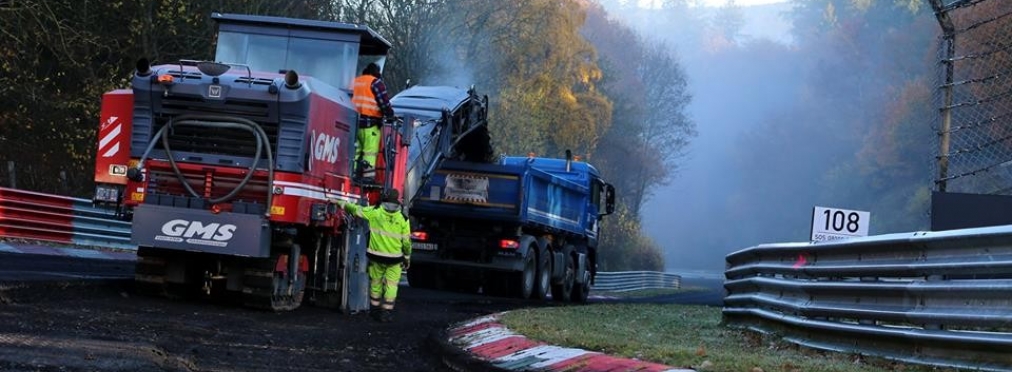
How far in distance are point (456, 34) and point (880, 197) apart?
3815 cm

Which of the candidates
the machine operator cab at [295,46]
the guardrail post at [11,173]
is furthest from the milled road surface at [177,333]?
the guardrail post at [11,173]

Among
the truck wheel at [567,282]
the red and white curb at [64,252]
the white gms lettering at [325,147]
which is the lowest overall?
the red and white curb at [64,252]

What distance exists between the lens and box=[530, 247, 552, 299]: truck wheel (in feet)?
82.6

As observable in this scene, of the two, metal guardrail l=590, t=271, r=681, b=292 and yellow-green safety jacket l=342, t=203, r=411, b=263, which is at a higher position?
yellow-green safety jacket l=342, t=203, r=411, b=263

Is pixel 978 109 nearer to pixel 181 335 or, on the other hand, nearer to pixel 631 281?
pixel 181 335

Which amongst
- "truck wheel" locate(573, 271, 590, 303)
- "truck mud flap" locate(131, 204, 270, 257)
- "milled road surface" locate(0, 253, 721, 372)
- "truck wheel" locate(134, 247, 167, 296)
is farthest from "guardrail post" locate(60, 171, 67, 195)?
"truck mud flap" locate(131, 204, 270, 257)

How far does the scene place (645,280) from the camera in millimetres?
51719

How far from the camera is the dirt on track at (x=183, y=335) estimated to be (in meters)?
8.35

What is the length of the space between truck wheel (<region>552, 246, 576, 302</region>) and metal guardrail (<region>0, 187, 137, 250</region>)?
29.9 ft

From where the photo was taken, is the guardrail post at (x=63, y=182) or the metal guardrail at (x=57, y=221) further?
the guardrail post at (x=63, y=182)

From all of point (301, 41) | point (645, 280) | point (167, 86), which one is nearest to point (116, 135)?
point (167, 86)

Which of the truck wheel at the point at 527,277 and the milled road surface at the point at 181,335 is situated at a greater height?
the truck wheel at the point at 527,277

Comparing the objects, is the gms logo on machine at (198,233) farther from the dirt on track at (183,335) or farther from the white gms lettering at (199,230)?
the dirt on track at (183,335)

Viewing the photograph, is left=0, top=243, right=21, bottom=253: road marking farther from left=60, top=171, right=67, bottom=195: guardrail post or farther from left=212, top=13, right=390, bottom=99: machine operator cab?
left=212, top=13, right=390, bottom=99: machine operator cab
